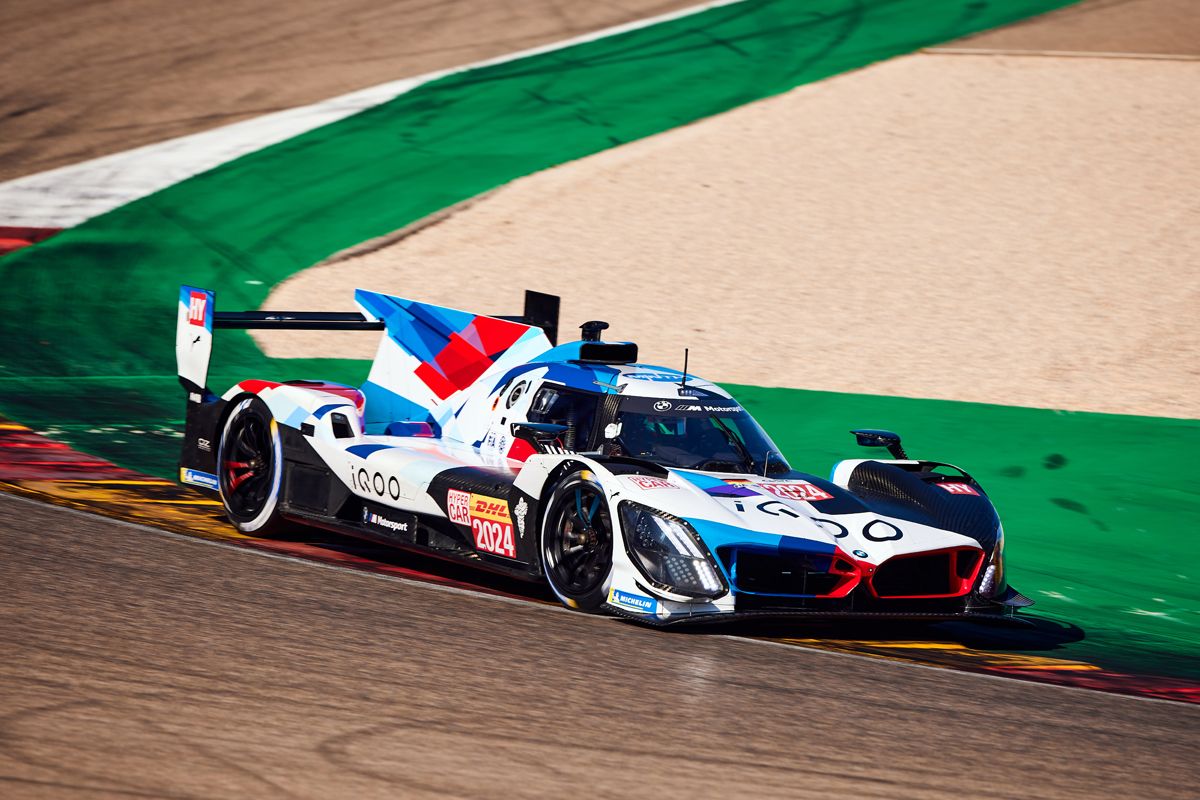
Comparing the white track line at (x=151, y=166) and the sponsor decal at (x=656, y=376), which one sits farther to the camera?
the white track line at (x=151, y=166)

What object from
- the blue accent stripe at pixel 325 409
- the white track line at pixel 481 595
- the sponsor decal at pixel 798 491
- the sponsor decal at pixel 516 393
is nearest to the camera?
the white track line at pixel 481 595

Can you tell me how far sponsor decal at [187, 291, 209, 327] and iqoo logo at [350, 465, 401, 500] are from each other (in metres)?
1.94

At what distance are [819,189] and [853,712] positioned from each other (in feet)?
48.0

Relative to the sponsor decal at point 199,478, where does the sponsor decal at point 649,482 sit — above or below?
above

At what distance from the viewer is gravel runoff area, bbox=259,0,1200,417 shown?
15648 millimetres

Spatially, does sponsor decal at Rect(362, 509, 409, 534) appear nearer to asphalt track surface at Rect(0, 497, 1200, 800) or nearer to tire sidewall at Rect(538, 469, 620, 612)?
asphalt track surface at Rect(0, 497, 1200, 800)

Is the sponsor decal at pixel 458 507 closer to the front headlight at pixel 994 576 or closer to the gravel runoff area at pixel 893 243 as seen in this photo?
the front headlight at pixel 994 576

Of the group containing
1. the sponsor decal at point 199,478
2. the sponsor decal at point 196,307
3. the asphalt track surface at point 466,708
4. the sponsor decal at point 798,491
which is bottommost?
the asphalt track surface at point 466,708

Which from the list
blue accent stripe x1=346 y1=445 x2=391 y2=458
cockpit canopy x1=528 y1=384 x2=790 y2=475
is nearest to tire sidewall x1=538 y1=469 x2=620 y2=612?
cockpit canopy x1=528 y1=384 x2=790 y2=475

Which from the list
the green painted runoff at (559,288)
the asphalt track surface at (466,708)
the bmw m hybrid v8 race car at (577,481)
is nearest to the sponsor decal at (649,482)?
the bmw m hybrid v8 race car at (577,481)

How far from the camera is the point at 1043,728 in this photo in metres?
6.67

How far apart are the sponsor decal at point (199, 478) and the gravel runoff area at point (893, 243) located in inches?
211

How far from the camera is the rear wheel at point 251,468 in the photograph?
33.2 feet

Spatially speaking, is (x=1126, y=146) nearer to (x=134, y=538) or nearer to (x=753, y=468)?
(x=753, y=468)
